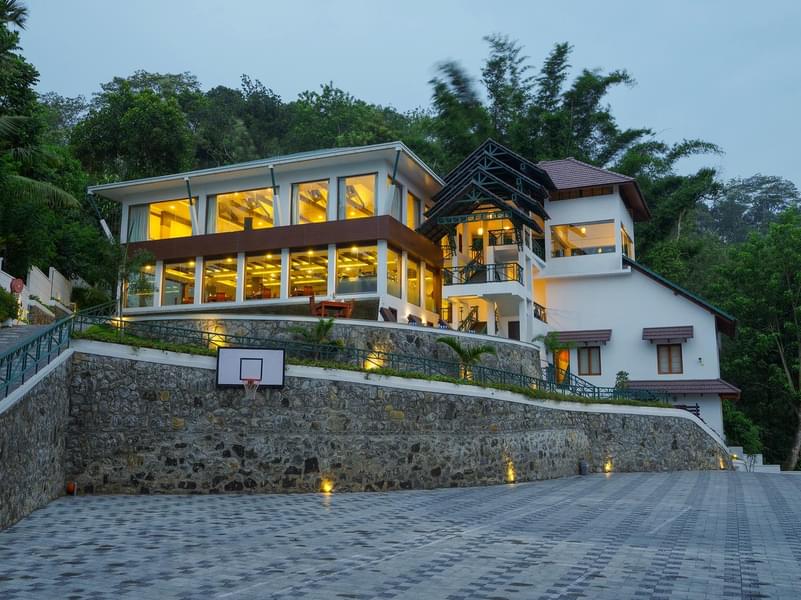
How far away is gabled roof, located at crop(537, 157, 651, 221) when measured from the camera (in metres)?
34.1

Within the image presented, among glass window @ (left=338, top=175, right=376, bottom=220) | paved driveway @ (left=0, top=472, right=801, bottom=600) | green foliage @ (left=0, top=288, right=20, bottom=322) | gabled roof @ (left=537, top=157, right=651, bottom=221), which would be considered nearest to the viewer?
paved driveway @ (left=0, top=472, right=801, bottom=600)

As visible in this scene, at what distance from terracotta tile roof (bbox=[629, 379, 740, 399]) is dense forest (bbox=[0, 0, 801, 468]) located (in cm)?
382

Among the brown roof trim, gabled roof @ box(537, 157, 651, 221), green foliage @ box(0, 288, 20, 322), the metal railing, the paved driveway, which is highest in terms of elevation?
gabled roof @ box(537, 157, 651, 221)

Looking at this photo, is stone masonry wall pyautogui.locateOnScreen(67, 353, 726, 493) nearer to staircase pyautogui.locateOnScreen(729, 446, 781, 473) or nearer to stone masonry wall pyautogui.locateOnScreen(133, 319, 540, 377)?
stone masonry wall pyautogui.locateOnScreen(133, 319, 540, 377)

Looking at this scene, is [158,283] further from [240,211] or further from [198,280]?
[240,211]

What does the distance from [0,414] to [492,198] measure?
71.2 feet

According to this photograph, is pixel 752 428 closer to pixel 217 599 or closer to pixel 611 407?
pixel 611 407

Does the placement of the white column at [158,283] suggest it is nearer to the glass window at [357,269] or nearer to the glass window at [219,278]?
the glass window at [219,278]

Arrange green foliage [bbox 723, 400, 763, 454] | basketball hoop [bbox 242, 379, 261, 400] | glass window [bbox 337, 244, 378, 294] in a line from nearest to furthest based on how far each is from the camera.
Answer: basketball hoop [bbox 242, 379, 261, 400] → glass window [bbox 337, 244, 378, 294] → green foliage [bbox 723, 400, 763, 454]

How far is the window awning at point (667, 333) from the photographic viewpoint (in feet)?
103

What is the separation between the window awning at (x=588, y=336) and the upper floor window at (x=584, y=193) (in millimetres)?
6762

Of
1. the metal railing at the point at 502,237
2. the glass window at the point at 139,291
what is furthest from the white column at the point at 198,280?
the metal railing at the point at 502,237

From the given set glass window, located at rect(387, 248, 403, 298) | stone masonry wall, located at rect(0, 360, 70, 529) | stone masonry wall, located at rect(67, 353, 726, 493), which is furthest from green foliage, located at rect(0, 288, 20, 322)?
glass window, located at rect(387, 248, 403, 298)

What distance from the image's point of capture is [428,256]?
100 ft
